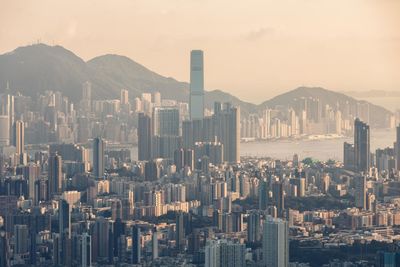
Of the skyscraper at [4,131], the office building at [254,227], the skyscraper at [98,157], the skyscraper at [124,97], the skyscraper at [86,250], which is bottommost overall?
the skyscraper at [86,250]

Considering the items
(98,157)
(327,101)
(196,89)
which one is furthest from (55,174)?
(327,101)

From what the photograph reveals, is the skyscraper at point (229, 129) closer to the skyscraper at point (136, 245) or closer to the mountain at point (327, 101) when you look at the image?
the mountain at point (327, 101)

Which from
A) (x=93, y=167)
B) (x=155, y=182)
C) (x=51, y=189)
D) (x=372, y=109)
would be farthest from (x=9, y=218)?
(x=372, y=109)

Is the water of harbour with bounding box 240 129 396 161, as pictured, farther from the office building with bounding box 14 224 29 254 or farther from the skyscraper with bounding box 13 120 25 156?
the office building with bounding box 14 224 29 254

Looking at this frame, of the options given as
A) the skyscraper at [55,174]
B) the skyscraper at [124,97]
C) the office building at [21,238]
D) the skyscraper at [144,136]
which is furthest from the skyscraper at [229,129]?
the office building at [21,238]

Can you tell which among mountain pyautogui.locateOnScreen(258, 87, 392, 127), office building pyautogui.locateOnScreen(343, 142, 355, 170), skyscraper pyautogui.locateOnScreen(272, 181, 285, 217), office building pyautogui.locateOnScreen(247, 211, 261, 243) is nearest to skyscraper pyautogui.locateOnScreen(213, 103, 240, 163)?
mountain pyautogui.locateOnScreen(258, 87, 392, 127)

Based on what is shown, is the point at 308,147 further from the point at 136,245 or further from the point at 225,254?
the point at 225,254
